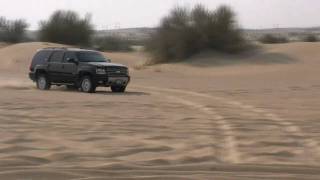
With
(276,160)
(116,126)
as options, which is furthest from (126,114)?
(276,160)

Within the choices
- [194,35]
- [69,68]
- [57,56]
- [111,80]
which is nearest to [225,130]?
[111,80]

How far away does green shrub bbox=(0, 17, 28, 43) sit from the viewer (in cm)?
8875

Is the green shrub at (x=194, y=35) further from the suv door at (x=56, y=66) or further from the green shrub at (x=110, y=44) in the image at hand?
the green shrub at (x=110, y=44)

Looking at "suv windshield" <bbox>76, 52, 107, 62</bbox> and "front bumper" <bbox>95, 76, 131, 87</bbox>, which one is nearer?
"front bumper" <bbox>95, 76, 131, 87</bbox>

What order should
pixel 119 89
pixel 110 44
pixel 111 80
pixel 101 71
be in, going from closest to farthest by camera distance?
pixel 101 71 → pixel 111 80 → pixel 119 89 → pixel 110 44

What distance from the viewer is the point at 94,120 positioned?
1459 centimetres

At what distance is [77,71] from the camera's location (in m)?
25.6

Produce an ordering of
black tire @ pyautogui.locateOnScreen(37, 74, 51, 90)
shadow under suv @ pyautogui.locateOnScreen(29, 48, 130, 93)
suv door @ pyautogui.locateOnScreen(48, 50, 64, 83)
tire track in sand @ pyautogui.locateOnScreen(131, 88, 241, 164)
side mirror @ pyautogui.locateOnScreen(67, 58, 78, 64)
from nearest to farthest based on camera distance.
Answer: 1. tire track in sand @ pyautogui.locateOnScreen(131, 88, 241, 164)
2. shadow under suv @ pyautogui.locateOnScreen(29, 48, 130, 93)
3. side mirror @ pyautogui.locateOnScreen(67, 58, 78, 64)
4. suv door @ pyautogui.locateOnScreen(48, 50, 64, 83)
5. black tire @ pyautogui.locateOnScreen(37, 74, 51, 90)

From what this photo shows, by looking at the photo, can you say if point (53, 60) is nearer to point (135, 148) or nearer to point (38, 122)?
point (38, 122)

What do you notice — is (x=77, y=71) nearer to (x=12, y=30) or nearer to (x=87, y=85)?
(x=87, y=85)

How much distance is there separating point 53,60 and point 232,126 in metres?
14.0

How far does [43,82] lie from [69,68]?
1.64m

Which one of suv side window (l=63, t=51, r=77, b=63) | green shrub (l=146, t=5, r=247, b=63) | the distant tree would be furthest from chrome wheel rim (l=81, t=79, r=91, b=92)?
the distant tree

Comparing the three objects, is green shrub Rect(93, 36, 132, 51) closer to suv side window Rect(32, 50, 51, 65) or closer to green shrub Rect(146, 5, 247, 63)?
green shrub Rect(146, 5, 247, 63)
